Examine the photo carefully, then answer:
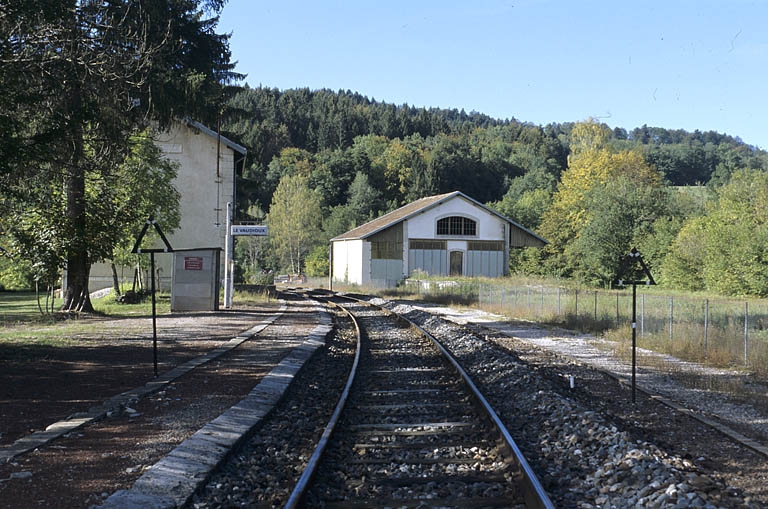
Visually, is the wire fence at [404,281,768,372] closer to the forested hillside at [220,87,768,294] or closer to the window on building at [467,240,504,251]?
the forested hillside at [220,87,768,294]

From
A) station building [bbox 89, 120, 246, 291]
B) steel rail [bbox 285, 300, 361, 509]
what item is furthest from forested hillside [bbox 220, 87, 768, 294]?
steel rail [bbox 285, 300, 361, 509]

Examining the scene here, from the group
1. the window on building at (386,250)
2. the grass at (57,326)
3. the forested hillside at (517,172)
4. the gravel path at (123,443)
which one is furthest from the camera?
the forested hillside at (517,172)

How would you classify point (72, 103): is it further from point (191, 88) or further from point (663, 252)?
point (663, 252)

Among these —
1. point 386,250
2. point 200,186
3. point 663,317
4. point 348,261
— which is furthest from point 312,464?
point 348,261

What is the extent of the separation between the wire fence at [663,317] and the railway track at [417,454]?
250 inches

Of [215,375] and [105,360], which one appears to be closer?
[215,375]

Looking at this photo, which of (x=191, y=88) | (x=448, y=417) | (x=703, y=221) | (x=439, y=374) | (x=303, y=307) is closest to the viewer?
(x=448, y=417)

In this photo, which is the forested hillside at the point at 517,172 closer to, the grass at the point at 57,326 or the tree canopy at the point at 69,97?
the grass at the point at 57,326

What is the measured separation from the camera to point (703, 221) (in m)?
48.0

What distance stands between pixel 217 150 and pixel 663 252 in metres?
34.0

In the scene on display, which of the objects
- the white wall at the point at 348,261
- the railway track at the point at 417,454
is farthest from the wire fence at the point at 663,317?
the white wall at the point at 348,261

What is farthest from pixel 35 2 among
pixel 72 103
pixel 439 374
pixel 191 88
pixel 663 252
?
pixel 663 252

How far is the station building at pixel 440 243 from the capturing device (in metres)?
52.6

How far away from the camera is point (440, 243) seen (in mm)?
53656
